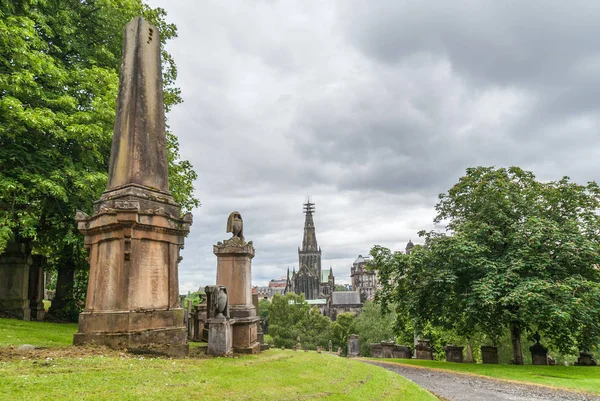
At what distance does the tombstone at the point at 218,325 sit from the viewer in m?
9.23

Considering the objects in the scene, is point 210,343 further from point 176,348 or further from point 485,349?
point 485,349

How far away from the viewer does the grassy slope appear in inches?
188

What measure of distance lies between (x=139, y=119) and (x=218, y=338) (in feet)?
18.9

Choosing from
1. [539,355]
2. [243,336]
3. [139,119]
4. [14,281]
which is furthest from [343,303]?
[139,119]

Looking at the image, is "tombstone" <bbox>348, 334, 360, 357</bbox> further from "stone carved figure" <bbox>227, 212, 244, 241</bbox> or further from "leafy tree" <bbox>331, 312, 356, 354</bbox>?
"leafy tree" <bbox>331, 312, 356, 354</bbox>

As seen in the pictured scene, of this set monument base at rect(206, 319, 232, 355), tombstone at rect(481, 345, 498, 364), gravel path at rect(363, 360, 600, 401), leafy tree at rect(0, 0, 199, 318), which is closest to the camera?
monument base at rect(206, 319, 232, 355)

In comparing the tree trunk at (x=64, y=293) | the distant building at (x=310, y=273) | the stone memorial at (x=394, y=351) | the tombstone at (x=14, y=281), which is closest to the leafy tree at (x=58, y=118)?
the tree trunk at (x=64, y=293)

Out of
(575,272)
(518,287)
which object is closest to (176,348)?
(518,287)

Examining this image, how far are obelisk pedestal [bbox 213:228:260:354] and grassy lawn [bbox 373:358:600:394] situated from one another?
30.1 ft

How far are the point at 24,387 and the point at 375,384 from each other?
6.34 m

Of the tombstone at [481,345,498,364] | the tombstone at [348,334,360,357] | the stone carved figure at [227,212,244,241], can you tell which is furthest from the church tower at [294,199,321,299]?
the stone carved figure at [227,212,244,241]

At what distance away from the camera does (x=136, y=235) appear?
8.34 meters

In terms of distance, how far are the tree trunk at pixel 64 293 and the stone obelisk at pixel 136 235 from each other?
410 inches

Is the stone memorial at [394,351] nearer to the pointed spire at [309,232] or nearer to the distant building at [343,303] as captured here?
the distant building at [343,303]
